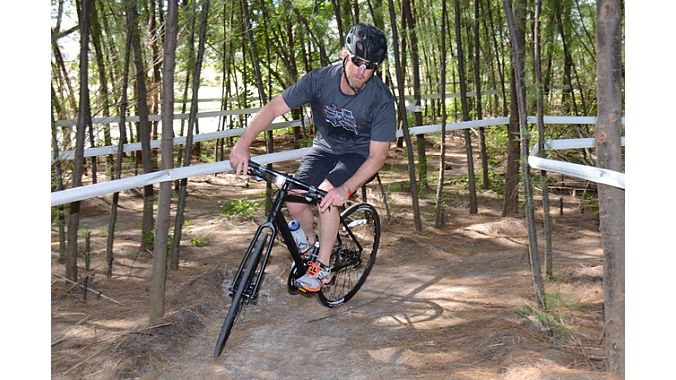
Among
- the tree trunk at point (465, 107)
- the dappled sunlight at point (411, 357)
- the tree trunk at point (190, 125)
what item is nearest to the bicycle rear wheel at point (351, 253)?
the dappled sunlight at point (411, 357)

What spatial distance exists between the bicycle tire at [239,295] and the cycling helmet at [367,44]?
1.14m

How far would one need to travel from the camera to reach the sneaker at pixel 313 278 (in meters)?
4.70

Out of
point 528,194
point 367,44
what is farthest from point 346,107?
point 528,194

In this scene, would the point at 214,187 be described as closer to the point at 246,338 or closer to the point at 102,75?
the point at 102,75

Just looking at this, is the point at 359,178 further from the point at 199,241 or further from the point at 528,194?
the point at 199,241

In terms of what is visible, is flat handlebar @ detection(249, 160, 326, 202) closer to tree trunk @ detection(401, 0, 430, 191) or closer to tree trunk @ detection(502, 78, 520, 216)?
tree trunk @ detection(401, 0, 430, 191)

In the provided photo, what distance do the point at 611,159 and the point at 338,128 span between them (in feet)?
5.84

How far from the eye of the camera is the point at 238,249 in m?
7.19

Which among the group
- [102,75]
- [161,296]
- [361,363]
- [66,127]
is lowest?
[361,363]

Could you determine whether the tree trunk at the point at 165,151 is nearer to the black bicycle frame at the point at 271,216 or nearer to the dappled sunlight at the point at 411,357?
the black bicycle frame at the point at 271,216

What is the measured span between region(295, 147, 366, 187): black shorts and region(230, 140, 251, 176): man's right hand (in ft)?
1.77

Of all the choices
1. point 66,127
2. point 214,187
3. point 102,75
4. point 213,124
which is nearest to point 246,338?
point 66,127

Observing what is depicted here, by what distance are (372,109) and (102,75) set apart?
304 centimetres

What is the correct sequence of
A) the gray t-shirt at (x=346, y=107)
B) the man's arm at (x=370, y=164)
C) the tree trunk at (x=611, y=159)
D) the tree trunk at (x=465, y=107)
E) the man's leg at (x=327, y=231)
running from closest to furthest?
the tree trunk at (x=611, y=159), the man's arm at (x=370, y=164), the gray t-shirt at (x=346, y=107), the man's leg at (x=327, y=231), the tree trunk at (x=465, y=107)
